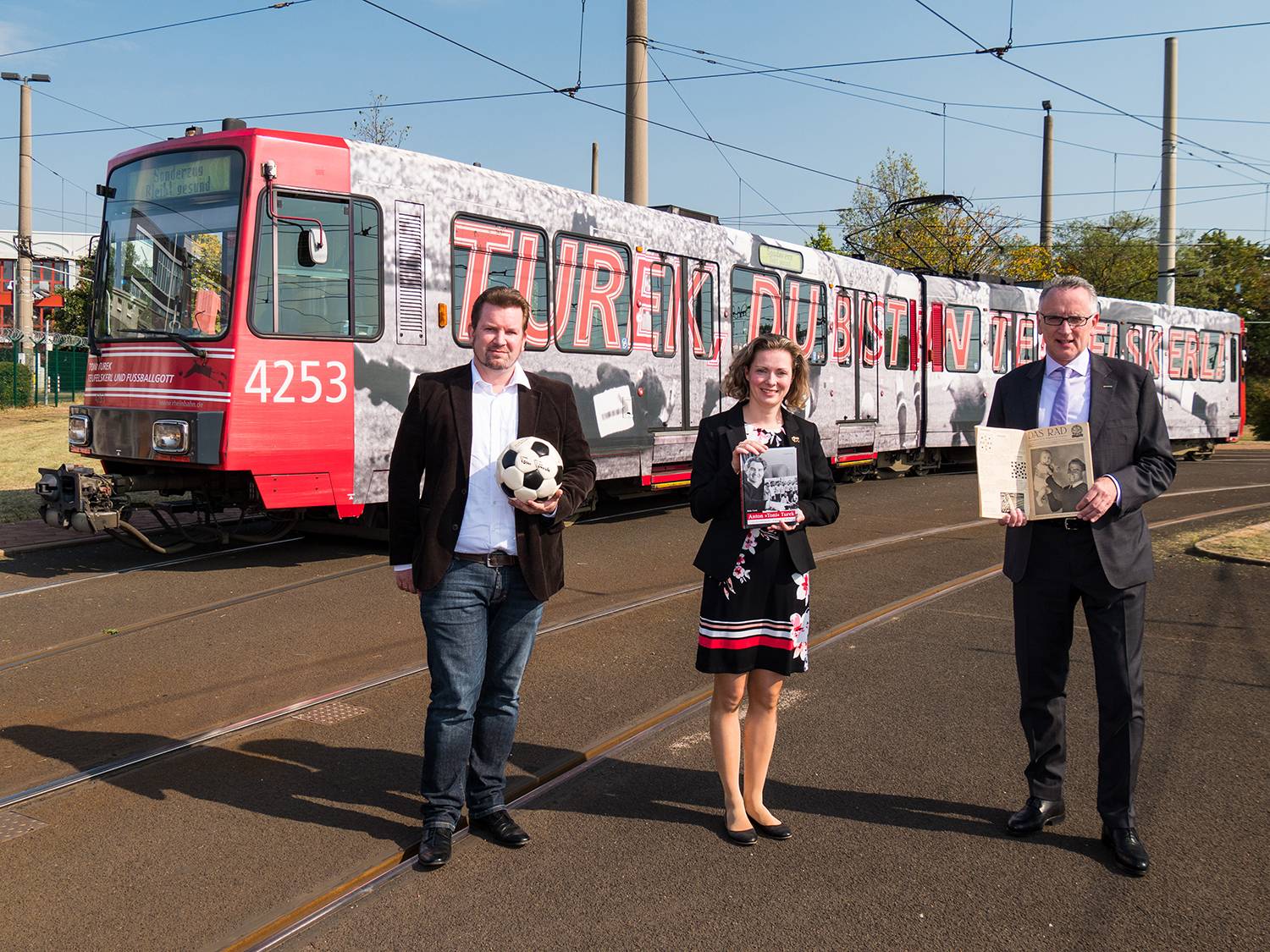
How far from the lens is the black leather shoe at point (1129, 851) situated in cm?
378

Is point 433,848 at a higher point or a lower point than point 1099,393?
lower

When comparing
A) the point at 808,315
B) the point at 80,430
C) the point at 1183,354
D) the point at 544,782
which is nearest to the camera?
the point at 544,782

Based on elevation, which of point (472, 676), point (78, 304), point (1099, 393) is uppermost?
point (78, 304)

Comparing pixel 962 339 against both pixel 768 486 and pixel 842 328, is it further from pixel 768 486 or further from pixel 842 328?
pixel 768 486

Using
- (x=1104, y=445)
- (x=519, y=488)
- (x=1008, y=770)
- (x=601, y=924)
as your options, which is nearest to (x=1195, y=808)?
(x=1008, y=770)

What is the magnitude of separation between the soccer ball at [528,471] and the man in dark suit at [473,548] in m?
0.04

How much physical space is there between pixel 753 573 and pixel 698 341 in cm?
915

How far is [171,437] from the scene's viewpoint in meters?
8.88

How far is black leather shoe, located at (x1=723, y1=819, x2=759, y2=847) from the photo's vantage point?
13.2 ft

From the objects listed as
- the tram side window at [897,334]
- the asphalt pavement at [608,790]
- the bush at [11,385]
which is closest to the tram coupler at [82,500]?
the asphalt pavement at [608,790]

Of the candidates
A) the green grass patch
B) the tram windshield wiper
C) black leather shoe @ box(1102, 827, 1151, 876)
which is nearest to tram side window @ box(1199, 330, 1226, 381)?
the green grass patch

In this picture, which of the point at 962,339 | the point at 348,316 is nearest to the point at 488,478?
the point at 348,316

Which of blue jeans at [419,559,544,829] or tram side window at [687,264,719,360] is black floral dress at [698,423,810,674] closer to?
blue jeans at [419,559,544,829]

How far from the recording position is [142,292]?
9445mm
